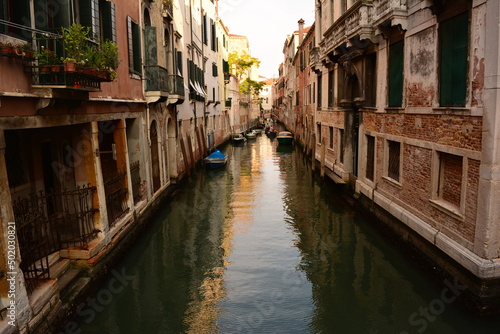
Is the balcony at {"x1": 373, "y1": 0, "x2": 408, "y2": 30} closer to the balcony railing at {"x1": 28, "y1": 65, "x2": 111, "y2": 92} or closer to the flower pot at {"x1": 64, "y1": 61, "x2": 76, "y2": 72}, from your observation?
the balcony railing at {"x1": 28, "y1": 65, "x2": 111, "y2": 92}

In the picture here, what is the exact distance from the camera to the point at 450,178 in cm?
673

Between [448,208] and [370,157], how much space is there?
474 centimetres

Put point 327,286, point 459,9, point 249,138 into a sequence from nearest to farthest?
point 459,9, point 327,286, point 249,138

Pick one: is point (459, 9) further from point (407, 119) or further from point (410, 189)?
point (410, 189)

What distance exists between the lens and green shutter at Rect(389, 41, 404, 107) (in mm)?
8891

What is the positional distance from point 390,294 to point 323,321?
1.52 meters

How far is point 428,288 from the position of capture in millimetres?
6598

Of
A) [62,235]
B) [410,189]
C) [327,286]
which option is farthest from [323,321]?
[62,235]

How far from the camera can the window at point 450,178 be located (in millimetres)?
6441

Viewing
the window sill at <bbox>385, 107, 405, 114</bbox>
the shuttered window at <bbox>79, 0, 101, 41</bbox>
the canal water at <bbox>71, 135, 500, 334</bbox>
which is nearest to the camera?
the canal water at <bbox>71, 135, 500, 334</bbox>

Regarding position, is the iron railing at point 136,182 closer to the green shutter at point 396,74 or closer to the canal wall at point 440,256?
the canal wall at point 440,256

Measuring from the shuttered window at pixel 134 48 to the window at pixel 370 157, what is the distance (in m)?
6.73

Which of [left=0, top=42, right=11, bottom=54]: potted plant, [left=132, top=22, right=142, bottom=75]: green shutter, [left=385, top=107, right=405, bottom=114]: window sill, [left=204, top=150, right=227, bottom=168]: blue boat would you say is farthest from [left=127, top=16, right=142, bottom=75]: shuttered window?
[left=204, top=150, right=227, bottom=168]: blue boat

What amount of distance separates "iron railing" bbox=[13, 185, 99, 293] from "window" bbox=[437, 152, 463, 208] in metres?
6.32
